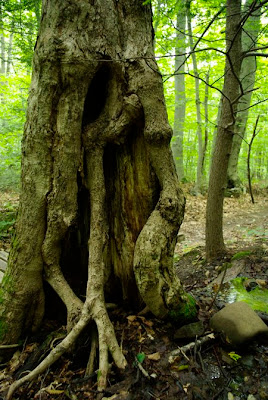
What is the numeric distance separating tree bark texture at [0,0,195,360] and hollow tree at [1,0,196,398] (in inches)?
0.4

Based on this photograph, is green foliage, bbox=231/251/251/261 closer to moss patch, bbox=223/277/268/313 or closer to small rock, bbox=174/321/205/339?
moss patch, bbox=223/277/268/313

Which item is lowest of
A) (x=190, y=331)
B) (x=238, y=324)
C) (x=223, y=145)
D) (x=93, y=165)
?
(x=190, y=331)

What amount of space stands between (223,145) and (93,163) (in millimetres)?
2719

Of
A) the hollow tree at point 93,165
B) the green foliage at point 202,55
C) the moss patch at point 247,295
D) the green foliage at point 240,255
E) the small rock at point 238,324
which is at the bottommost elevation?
the moss patch at point 247,295

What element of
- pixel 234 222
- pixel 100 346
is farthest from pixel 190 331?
pixel 234 222

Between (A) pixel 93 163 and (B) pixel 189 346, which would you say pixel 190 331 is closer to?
(B) pixel 189 346

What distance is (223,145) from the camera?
175 inches

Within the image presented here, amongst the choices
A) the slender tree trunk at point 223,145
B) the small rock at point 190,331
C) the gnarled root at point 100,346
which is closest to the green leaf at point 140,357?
the gnarled root at point 100,346

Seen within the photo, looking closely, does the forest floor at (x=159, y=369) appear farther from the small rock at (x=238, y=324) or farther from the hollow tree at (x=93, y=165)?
the hollow tree at (x=93, y=165)

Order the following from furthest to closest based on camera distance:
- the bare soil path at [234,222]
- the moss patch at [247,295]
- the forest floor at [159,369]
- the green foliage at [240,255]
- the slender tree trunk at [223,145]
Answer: the bare soil path at [234,222] < the green foliage at [240,255] < the slender tree trunk at [223,145] < the moss patch at [247,295] < the forest floor at [159,369]

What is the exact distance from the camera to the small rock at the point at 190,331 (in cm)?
244

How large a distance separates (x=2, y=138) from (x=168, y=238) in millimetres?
8912

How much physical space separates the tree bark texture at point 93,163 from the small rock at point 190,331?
163mm

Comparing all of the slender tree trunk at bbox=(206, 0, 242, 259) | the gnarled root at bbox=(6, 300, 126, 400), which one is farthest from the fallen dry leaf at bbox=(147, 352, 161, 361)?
the slender tree trunk at bbox=(206, 0, 242, 259)
